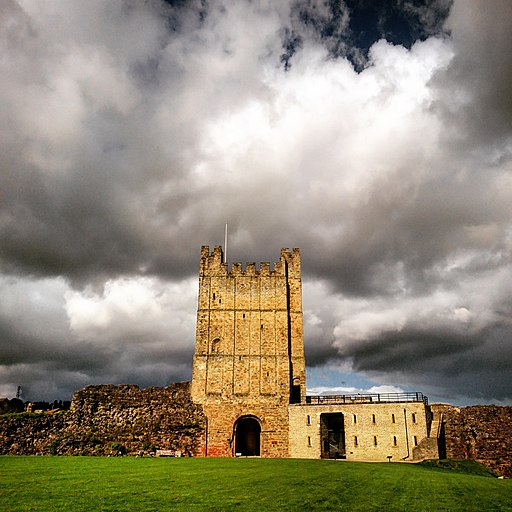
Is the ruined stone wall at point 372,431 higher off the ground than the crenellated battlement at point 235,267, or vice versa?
the crenellated battlement at point 235,267

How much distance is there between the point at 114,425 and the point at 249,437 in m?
13.8

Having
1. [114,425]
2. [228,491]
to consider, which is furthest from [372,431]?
[228,491]

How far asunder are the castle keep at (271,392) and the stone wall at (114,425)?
178 centimetres

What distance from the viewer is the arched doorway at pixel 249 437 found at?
45.2 m

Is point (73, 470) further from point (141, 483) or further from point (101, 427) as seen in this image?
point (101, 427)

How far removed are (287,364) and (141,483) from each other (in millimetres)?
29938

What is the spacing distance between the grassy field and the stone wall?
62.1ft

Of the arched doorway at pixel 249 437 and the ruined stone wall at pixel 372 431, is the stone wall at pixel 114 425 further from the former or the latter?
the ruined stone wall at pixel 372 431

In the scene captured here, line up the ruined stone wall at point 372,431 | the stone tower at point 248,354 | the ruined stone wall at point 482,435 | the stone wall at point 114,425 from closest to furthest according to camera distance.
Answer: the ruined stone wall at point 482,435, the stone wall at point 114,425, the ruined stone wall at point 372,431, the stone tower at point 248,354

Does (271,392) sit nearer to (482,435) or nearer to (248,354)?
(248,354)

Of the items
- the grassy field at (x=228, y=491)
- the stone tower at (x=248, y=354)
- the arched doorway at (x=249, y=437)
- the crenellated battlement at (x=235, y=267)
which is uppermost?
the crenellated battlement at (x=235, y=267)

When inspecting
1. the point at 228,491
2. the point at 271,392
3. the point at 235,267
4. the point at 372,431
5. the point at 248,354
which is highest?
the point at 235,267

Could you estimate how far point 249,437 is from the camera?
152ft

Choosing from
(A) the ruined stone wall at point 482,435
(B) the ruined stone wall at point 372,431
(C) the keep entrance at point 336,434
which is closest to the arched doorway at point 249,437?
(B) the ruined stone wall at point 372,431
